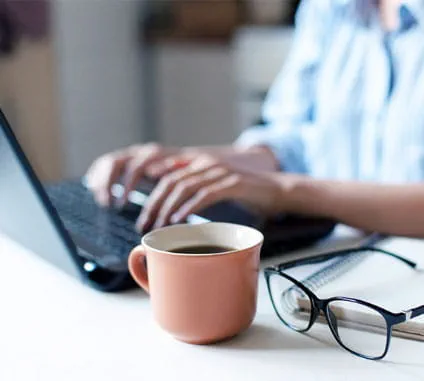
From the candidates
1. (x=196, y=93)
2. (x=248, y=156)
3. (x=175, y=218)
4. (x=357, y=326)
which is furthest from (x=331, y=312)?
(x=196, y=93)

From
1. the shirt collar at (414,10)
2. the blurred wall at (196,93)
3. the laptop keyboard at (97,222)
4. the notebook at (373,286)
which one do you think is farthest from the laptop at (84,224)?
the blurred wall at (196,93)

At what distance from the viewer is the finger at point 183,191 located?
2.78 ft

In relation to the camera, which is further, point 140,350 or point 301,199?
point 301,199

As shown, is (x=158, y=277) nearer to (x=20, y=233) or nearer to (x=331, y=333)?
(x=331, y=333)

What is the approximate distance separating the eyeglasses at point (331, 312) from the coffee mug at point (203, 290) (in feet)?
0.15

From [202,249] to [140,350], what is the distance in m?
0.11

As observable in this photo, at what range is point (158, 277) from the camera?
2.05 ft

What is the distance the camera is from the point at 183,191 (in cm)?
86

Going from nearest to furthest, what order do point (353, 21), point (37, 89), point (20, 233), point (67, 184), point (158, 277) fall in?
point (158, 277) → point (20, 233) → point (67, 184) → point (353, 21) → point (37, 89)

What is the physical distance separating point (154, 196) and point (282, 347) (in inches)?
11.7

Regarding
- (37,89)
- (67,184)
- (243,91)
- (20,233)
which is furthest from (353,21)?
(37,89)

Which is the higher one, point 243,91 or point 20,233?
point 20,233

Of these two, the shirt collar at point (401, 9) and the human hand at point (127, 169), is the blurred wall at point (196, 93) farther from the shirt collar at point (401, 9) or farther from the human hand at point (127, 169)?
the human hand at point (127, 169)

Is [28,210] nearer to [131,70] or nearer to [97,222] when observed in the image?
[97,222]
